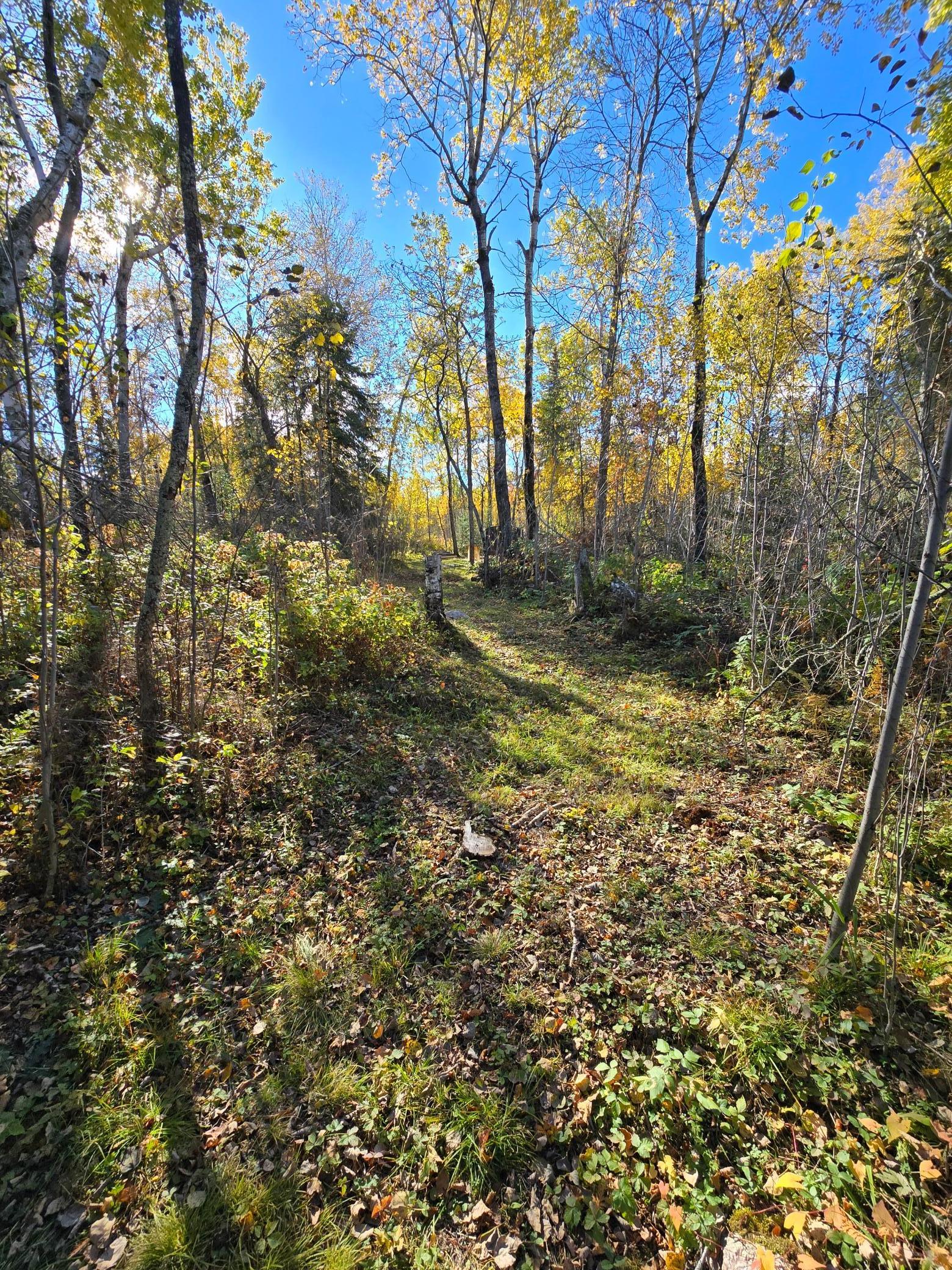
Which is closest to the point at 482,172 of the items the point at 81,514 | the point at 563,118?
the point at 563,118

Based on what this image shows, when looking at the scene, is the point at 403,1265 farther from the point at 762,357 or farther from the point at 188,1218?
the point at 762,357

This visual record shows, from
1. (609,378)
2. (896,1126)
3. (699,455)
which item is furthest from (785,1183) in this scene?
(699,455)

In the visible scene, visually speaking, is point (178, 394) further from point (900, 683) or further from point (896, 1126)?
point (896, 1126)

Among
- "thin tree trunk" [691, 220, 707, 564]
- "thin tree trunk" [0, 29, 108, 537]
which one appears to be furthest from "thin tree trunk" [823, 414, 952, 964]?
"thin tree trunk" [691, 220, 707, 564]

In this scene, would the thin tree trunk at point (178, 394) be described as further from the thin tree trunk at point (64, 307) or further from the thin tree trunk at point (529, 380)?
the thin tree trunk at point (529, 380)

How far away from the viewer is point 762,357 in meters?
5.36

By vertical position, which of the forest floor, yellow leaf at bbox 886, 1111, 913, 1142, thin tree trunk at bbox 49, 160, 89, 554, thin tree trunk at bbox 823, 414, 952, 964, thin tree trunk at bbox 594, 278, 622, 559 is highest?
thin tree trunk at bbox 594, 278, 622, 559

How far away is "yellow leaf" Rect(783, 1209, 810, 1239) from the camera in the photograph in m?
1.58

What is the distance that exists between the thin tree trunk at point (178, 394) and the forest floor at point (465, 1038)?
671mm

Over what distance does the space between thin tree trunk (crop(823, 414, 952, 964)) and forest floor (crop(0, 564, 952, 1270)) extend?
396 mm

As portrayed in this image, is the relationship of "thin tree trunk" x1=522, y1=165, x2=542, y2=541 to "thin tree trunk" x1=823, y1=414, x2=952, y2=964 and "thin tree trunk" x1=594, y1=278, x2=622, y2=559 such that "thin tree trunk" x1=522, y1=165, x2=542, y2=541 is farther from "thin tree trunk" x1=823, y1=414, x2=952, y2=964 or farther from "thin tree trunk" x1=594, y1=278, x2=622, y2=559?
"thin tree trunk" x1=823, y1=414, x2=952, y2=964

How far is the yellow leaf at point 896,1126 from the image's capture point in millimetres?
1738

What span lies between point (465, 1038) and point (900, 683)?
2.61 m

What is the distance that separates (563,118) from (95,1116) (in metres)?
18.7
